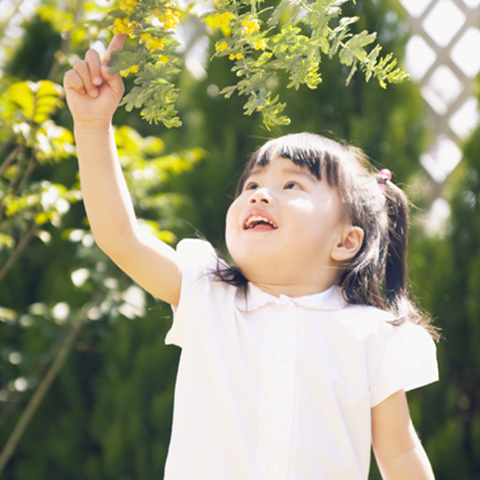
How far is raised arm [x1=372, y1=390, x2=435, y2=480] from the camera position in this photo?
107 centimetres

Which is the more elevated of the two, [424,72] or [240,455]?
[424,72]

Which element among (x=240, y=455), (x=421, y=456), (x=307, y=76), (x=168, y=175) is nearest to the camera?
(x=307, y=76)

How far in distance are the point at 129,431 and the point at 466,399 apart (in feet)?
4.22

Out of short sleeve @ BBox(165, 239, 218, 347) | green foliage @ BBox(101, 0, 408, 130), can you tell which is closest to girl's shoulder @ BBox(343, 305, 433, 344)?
short sleeve @ BBox(165, 239, 218, 347)

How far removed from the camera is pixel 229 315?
110cm

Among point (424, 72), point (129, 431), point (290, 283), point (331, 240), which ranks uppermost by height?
point (424, 72)

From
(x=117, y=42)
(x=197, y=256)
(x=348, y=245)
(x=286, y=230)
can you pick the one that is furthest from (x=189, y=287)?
(x=117, y=42)

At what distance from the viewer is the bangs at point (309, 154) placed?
115 cm

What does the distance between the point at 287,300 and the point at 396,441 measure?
0.31 m

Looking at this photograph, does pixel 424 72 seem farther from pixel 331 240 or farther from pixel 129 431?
pixel 129 431

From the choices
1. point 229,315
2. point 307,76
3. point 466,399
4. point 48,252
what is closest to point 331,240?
Result: point 229,315

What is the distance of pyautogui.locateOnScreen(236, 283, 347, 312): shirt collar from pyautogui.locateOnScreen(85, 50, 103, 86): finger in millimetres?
447

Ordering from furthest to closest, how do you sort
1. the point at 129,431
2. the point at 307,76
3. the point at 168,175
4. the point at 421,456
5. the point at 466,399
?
the point at 168,175 < the point at 129,431 < the point at 466,399 < the point at 421,456 < the point at 307,76

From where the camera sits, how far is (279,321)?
1.07 metres
